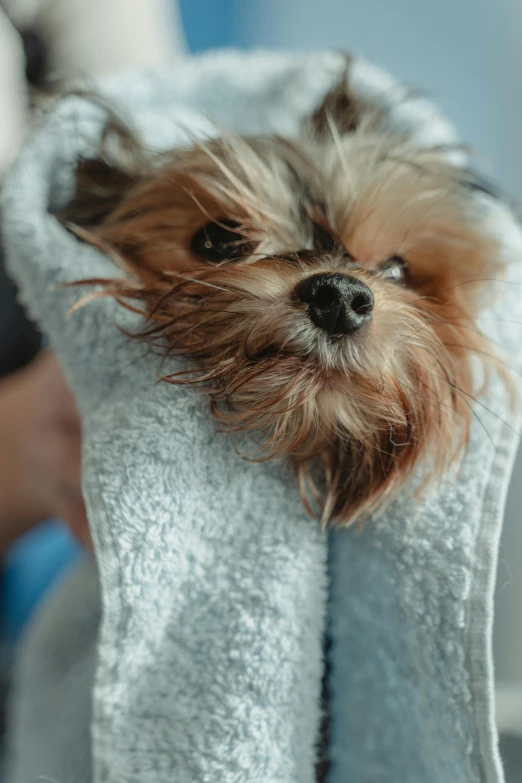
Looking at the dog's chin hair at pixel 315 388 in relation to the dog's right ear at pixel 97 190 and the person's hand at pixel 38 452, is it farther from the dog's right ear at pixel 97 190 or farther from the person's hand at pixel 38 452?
the person's hand at pixel 38 452

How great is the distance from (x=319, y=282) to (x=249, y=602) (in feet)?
1.29

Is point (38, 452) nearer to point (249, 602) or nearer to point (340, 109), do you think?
point (249, 602)

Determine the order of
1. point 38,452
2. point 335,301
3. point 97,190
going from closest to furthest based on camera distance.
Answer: point 335,301 < point 97,190 < point 38,452

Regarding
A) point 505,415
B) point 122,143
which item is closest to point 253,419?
point 505,415

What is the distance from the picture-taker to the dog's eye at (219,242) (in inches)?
39.4

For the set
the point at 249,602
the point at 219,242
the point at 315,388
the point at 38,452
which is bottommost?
the point at 249,602

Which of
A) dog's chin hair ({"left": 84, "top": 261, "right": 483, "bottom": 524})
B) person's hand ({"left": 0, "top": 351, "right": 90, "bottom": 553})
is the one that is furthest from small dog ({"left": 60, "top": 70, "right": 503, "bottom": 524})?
person's hand ({"left": 0, "top": 351, "right": 90, "bottom": 553})

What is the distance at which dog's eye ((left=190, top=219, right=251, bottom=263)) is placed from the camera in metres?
1.00

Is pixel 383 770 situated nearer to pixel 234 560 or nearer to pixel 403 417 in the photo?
pixel 234 560

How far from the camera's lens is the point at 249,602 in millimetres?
854

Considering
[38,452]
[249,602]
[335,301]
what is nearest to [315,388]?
[335,301]

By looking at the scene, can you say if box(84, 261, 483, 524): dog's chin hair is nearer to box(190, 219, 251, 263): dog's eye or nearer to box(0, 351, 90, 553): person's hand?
box(190, 219, 251, 263): dog's eye

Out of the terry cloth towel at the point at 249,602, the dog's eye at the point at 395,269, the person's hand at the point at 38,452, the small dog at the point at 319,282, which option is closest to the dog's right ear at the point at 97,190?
the small dog at the point at 319,282

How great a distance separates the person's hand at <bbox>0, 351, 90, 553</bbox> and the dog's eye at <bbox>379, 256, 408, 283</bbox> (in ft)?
1.95
